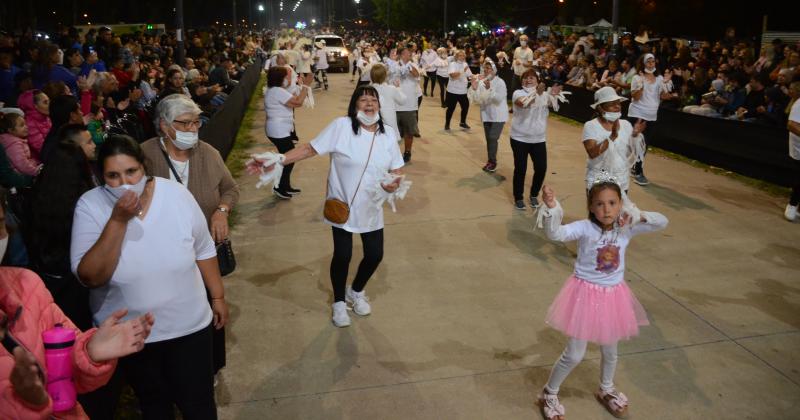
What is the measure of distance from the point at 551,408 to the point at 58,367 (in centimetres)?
287

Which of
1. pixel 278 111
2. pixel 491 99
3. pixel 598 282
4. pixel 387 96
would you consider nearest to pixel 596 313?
pixel 598 282

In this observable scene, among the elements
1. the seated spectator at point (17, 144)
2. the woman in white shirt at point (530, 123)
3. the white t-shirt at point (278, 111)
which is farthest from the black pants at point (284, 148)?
the seated spectator at point (17, 144)

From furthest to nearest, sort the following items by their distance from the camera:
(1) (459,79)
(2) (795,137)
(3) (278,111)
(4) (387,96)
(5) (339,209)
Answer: (1) (459,79)
(4) (387,96)
(3) (278,111)
(2) (795,137)
(5) (339,209)

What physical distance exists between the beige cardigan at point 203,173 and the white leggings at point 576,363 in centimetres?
226

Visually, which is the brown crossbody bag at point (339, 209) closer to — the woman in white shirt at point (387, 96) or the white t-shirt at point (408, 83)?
the woman in white shirt at point (387, 96)

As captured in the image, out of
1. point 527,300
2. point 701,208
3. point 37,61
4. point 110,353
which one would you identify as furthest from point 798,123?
point 37,61

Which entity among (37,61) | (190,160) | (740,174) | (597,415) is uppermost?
(37,61)

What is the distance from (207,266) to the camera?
3.20 metres

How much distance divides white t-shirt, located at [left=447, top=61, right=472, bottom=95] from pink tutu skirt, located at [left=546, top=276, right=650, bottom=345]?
9821 mm

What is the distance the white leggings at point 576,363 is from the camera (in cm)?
392

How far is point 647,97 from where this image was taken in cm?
984

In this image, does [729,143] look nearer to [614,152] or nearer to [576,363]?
[614,152]

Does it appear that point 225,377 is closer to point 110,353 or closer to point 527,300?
point 110,353

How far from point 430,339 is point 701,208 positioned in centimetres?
529
